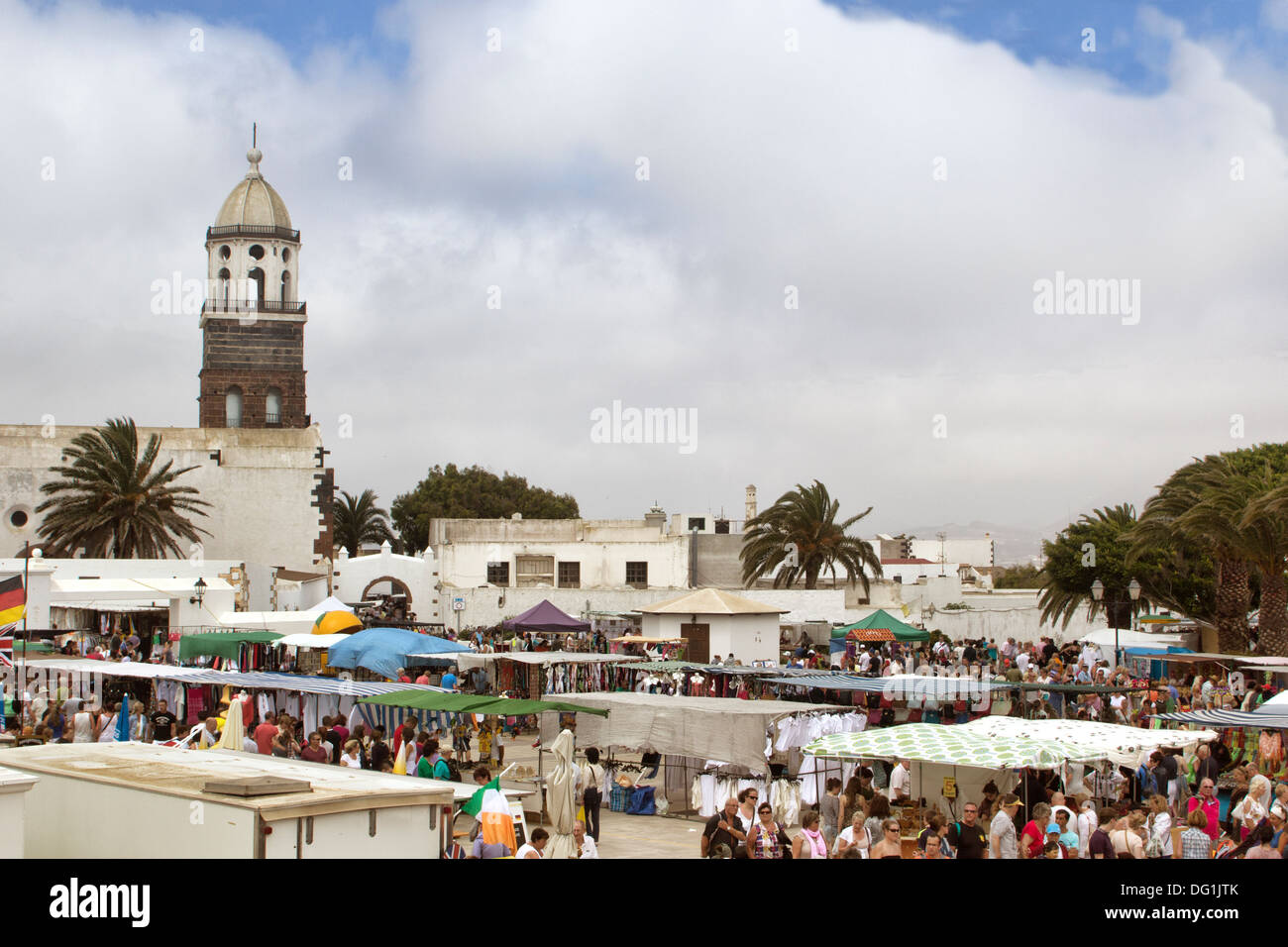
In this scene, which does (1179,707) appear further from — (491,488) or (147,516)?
(491,488)

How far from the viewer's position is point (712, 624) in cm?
3216

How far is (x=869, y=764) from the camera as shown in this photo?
17.0m

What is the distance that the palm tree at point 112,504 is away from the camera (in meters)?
44.3

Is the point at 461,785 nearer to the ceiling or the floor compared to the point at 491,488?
nearer to the floor

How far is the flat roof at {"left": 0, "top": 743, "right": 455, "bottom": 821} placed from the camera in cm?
843

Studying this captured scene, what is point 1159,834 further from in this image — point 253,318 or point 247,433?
point 253,318

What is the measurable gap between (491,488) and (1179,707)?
200 ft

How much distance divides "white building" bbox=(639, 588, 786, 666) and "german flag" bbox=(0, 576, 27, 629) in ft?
47.2

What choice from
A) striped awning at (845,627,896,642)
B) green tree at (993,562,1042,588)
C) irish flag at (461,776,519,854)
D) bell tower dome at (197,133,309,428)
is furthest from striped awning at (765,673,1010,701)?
green tree at (993,562,1042,588)

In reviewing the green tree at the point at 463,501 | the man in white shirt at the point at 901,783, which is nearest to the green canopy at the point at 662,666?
the man in white shirt at the point at 901,783

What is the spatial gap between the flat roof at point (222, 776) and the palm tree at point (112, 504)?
Answer: 35414mm

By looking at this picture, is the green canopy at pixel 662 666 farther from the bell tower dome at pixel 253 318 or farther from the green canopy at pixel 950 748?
the bell tower dome at pixel 253 318
